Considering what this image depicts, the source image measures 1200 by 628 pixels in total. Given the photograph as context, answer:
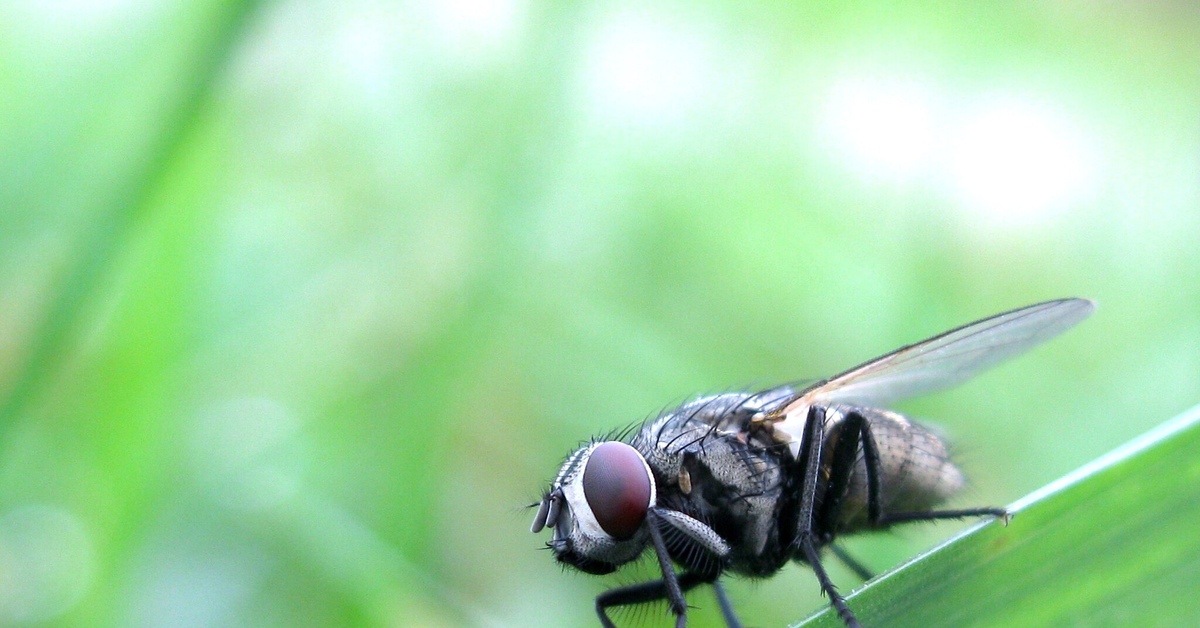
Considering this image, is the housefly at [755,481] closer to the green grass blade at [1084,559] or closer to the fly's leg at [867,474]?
the fly's leg at [867,474]

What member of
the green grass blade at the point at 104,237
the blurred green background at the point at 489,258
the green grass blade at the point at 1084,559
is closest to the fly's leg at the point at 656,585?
the blurred green background at the point at 489,258

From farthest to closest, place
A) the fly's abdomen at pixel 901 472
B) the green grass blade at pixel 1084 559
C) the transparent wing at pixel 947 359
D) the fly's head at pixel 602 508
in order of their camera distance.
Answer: the fly's abdomen at pixel 901 472
the fly's head at pixel 602 508
the transparent wing at pixel 947 359
the green grass blade at pixel 1084 559

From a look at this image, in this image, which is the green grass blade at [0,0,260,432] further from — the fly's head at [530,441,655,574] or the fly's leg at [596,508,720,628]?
the fly's leg at [596,508,720,628]

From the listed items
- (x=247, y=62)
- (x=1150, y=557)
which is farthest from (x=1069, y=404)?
(x=247, y=62)

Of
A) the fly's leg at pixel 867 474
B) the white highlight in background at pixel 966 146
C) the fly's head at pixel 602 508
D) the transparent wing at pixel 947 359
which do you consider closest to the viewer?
the transparent wing at pixel 947 359

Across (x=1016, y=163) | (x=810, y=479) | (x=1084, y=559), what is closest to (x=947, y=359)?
(x=810, y=479)

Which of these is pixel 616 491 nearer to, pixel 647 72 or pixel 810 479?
pixel 810 479
